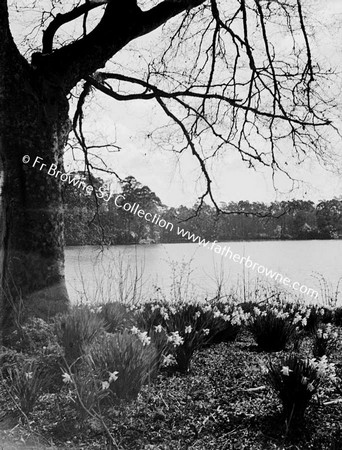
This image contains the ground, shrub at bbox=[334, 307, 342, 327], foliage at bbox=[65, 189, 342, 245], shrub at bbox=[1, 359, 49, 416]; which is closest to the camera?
the ground

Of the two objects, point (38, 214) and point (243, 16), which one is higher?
point (243, 16)

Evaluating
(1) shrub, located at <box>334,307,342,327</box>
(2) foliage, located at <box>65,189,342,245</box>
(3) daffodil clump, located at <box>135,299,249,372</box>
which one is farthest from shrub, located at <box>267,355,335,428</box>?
(1) shrub, located at <box>334,307,342,327</box>

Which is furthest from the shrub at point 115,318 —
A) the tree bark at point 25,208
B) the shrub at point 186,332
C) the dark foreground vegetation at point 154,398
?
the dark foreground vegetation at point 154,398

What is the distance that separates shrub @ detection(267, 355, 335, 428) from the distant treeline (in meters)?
3.95

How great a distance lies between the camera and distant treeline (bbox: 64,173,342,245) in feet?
25.7

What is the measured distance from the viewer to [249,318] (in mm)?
6105

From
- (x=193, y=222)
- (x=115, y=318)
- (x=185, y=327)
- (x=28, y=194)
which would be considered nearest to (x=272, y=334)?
(x=185, y=327)

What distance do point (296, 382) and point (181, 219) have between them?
15.8 feet

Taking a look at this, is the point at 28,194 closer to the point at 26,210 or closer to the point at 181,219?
the point at 26,210

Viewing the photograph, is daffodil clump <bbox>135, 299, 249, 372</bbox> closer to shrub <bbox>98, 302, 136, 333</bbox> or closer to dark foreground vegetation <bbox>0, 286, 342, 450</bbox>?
dark foreground vegetation <bbox>0, 286, 342, 450</bbox>

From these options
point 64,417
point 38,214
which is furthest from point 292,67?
point 64,417

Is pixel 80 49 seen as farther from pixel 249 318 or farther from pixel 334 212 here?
pixel 334 212

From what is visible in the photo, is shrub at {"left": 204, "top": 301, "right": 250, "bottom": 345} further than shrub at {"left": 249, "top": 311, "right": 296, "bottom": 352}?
Yes

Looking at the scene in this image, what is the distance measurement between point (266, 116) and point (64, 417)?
5.63 m
